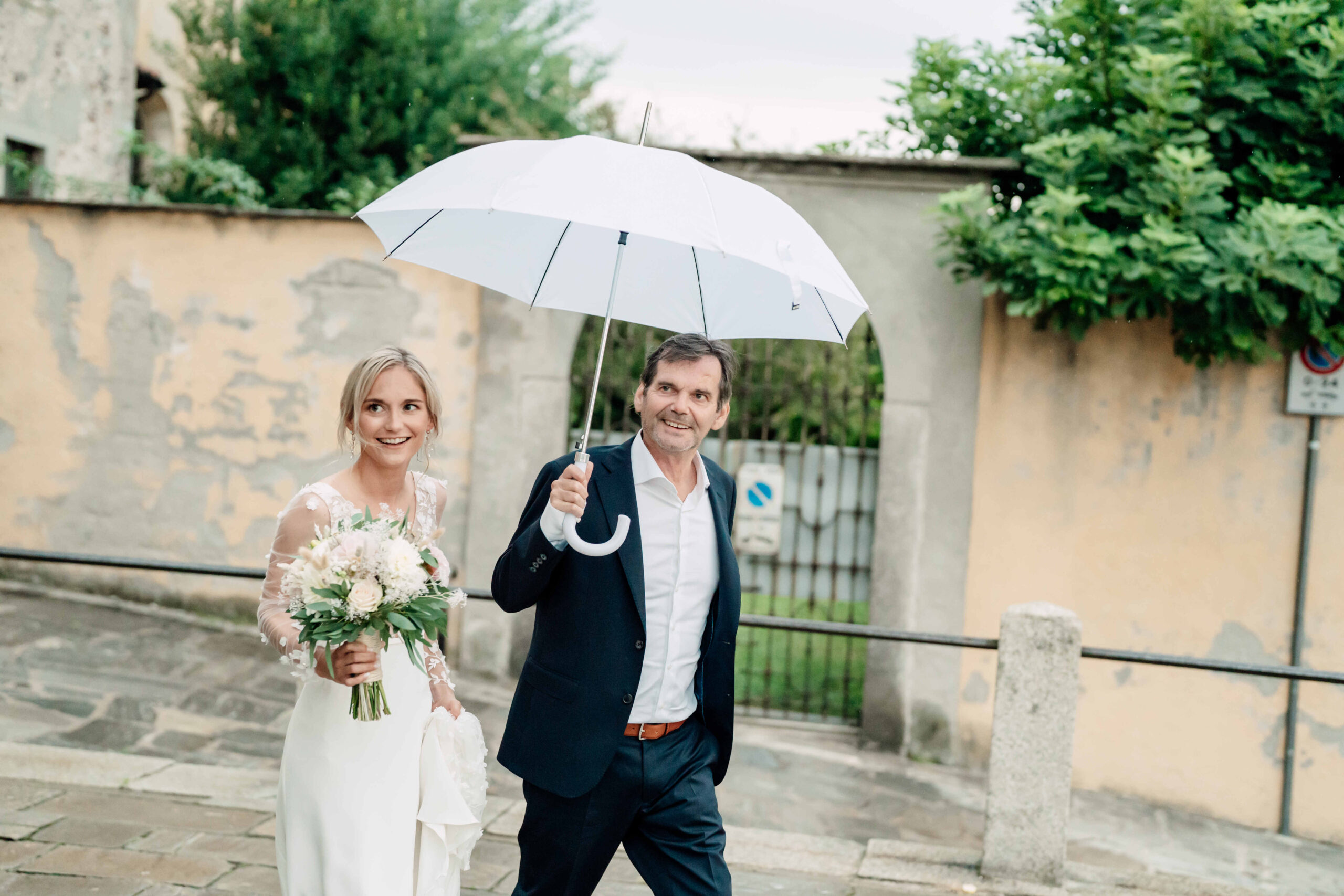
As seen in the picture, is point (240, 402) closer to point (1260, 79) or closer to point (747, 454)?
point (747, 454)

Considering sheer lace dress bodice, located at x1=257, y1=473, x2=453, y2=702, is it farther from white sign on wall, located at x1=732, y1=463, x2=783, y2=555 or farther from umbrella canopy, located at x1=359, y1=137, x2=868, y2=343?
white sign on wall, located at x1=732, y1=463, x2=783, y2=555

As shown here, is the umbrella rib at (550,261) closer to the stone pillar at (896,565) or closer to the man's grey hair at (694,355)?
the man's grey hair at (694,355)

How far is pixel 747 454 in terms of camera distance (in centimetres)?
734

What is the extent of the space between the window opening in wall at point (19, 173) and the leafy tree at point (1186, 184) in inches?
327

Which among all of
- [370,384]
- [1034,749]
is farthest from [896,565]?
[370,384]

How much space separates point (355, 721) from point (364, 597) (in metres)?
0.44

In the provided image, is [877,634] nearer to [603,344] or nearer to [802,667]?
[603,344]

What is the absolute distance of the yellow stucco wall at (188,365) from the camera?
7.64 meters

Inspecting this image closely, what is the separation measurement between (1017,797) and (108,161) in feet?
36.8

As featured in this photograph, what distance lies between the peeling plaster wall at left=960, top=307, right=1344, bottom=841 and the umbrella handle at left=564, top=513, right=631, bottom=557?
494 centimetres

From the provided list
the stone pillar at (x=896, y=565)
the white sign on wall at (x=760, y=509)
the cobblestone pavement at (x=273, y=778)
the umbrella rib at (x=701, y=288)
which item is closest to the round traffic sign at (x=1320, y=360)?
the stone pillar at (x=896, y=565)

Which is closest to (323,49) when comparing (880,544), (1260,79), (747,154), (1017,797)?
(747,154)

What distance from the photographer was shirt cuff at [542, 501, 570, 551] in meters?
2.47

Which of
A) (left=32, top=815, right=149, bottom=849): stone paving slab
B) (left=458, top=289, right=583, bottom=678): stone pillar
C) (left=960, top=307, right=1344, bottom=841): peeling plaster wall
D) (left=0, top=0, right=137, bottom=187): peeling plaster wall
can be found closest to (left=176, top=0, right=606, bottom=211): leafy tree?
(left=0, top=0, right=137, bottom=187): peeling plaster wall
